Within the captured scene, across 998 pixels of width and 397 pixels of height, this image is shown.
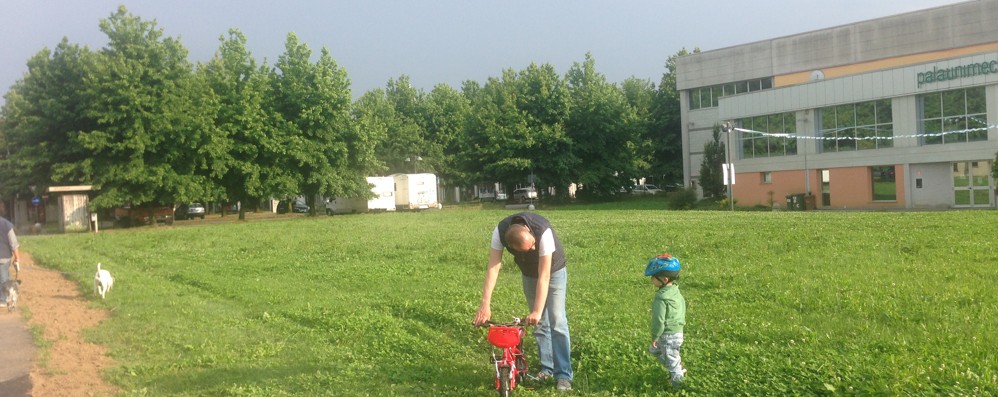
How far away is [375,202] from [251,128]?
50.8 ft

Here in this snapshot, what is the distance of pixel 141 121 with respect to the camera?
140 ft

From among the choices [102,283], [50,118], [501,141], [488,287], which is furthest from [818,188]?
[488,287]

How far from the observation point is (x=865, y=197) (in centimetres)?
4666

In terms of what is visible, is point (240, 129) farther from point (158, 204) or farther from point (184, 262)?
point (184, 262)

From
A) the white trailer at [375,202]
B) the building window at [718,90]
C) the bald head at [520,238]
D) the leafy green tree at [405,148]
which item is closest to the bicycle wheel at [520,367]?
the bald head at [520,238]

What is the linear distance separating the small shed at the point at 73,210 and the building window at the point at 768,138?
132 ft

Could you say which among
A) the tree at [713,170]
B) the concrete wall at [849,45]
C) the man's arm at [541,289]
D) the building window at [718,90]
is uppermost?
the concrete wall at [849,45]

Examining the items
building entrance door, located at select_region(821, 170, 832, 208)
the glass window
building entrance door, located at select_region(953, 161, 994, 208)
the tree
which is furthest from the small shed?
the glass window

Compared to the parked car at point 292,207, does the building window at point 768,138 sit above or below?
above

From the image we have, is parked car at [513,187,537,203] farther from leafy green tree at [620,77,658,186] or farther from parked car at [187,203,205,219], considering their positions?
parked car at [187,203,205,219]

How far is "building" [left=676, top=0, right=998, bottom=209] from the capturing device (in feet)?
138

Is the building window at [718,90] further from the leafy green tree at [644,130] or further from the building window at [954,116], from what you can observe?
the building window at [954,116]

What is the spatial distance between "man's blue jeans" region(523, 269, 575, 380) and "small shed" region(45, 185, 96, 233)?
41032 mm

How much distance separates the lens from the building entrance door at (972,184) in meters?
41.6
